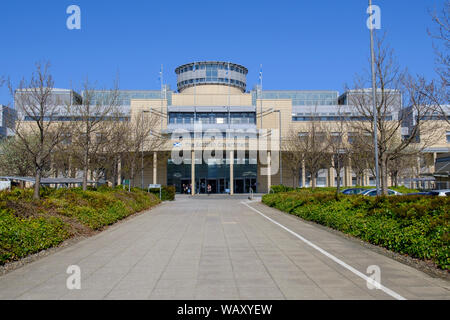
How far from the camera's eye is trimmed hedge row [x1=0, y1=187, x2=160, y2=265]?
8.70 m

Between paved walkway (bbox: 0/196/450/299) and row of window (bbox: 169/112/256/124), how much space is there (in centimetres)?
4536

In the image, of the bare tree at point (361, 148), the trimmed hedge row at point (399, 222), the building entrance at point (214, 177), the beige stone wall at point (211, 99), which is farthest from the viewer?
the beige stone wall at point (211, 99)

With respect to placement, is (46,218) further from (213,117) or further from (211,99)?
(211,99)

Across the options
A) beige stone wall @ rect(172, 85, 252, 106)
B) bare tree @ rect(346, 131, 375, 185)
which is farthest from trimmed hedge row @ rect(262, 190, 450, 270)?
beige stone wall @ rect(172, 85, 252, 106)

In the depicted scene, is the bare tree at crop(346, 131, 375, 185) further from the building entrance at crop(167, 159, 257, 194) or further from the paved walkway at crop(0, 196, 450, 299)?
the building entrance at crop(167, 159, 257, 194)

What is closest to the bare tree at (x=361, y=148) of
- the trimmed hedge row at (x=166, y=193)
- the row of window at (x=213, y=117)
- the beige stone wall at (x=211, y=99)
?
the trimmed hedge row at (x=166, y=193)

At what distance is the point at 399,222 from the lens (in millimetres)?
10484

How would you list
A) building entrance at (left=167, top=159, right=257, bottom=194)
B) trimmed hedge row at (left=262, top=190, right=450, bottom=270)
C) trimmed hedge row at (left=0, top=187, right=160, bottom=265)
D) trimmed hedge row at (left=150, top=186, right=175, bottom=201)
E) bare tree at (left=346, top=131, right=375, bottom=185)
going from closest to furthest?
1. trimmed hedge row at (left=262, top=190, right=450, bottom=270)
2. trimmed hedge row at (left=0, top=187, right=160, bottom=265)
3. bare tree at (left=346, top=131, right=375, bottom=185)
4. trimmed hedge row at (left=150, top=186, right=175, bottom=201)
5. building entrance at (left=167, top=159, right=257, bottom=194)

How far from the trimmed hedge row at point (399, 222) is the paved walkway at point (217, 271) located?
0.57m

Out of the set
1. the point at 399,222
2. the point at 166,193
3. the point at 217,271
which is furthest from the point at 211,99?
the point at 217,271

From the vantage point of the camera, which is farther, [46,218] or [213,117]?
[213,117]

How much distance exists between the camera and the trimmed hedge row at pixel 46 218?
342 inches

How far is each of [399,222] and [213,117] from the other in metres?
47.9

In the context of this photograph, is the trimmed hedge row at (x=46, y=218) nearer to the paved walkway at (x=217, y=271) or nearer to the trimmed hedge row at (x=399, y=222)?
the paved walkway at (x=217, y=271)
